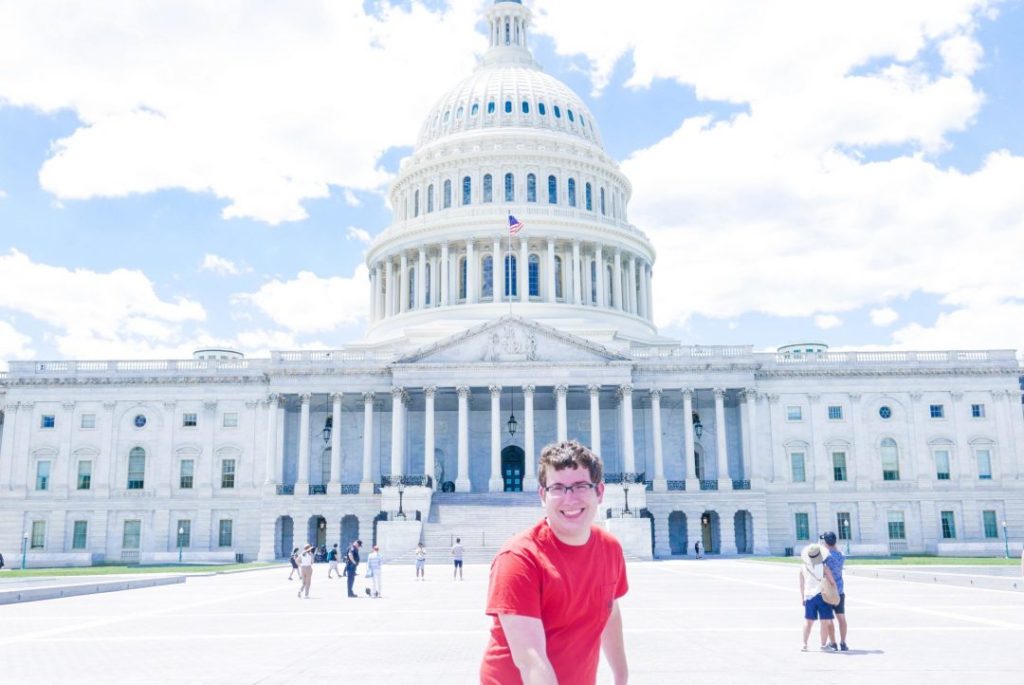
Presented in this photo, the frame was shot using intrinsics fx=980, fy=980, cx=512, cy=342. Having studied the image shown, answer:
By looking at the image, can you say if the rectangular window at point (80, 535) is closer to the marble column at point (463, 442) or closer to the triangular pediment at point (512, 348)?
the triangular pediment at point (512, 348)

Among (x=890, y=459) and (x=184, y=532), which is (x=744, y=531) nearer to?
(x=890, y=459)

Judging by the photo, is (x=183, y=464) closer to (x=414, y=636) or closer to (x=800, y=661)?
(x=414, y=636)

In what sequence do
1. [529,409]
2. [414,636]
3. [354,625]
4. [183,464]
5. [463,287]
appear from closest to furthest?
[414,636]
[354,625]
[529,409]
[183,464]
[463,287]

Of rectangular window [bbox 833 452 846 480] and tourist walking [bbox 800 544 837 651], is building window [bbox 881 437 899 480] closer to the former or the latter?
rectangular window [bbox 833 452 846 480]

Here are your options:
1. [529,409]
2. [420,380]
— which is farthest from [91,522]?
[529,409]

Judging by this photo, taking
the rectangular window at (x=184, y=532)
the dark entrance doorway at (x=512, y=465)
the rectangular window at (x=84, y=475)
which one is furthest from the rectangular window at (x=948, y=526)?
the rectangular window at (x=84, y=475)

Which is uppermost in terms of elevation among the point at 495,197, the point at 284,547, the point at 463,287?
the point at 495,197

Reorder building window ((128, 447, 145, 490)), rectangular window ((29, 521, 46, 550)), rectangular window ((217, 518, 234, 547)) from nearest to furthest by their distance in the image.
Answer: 1. rectangular window ((217, 518, 234, 547))
2. rectangular window ((29, 521, 46, 550))
3. building window ((128, 447, 145, 490))

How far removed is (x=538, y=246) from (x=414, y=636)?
72890mm

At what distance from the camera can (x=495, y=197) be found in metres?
92.6

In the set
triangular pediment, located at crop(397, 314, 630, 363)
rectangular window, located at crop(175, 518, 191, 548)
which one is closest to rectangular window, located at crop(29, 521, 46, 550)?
rectangular window, located at crop(175, 518, 191, 548)

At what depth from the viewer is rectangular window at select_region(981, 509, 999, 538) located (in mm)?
72250

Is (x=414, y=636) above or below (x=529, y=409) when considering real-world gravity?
below

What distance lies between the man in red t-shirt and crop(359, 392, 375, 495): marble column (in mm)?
65747
